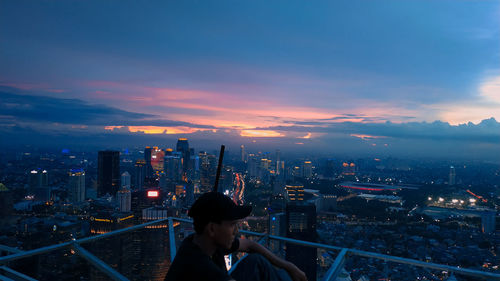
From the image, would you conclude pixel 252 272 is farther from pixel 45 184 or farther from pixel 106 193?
pixel 106 193

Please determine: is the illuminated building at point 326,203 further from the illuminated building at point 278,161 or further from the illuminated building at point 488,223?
the illuminated building at point 278,161

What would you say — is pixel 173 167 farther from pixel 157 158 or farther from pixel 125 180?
pixel 125 180

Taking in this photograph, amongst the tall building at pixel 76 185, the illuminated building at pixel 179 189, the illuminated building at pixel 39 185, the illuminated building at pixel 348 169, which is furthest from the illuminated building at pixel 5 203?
the illuminated building at pixel 348 169

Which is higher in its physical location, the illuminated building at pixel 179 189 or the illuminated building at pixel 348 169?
the illuminated building at pixel 348 169

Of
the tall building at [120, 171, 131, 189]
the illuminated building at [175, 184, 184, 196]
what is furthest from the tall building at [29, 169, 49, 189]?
the illuminated building at [175, 184, 184, 196]

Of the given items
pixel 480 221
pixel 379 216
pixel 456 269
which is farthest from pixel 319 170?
pixel 456 269

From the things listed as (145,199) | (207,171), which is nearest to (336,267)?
(145,199)
